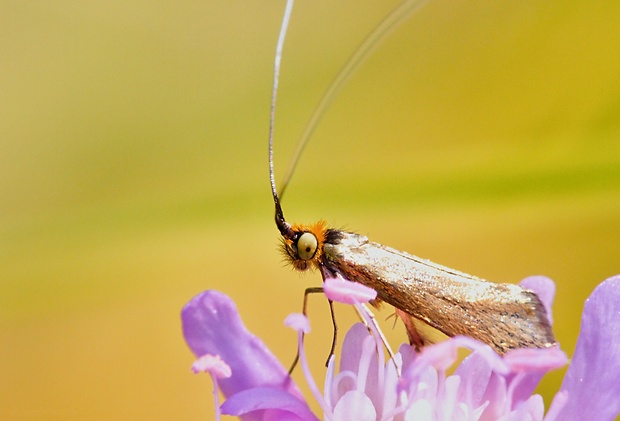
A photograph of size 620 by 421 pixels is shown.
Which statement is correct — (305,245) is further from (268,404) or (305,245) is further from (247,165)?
(247,165)

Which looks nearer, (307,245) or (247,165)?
(307,245)

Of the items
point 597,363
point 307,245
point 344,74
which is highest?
point 344,74

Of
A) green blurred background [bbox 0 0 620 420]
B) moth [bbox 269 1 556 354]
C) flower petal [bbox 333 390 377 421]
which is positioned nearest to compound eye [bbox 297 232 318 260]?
moth [bbox 269 1 556 354]

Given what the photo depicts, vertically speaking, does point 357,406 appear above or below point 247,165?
below

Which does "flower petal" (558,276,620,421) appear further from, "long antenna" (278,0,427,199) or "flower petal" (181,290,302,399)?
"long antenna" (278,0,427,199)

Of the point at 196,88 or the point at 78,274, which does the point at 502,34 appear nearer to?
the point at 196,88

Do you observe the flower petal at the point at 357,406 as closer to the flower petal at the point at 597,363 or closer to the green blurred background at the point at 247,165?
the flower petal at the point at 597,363

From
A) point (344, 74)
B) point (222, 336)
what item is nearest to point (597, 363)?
point (222, 336)
